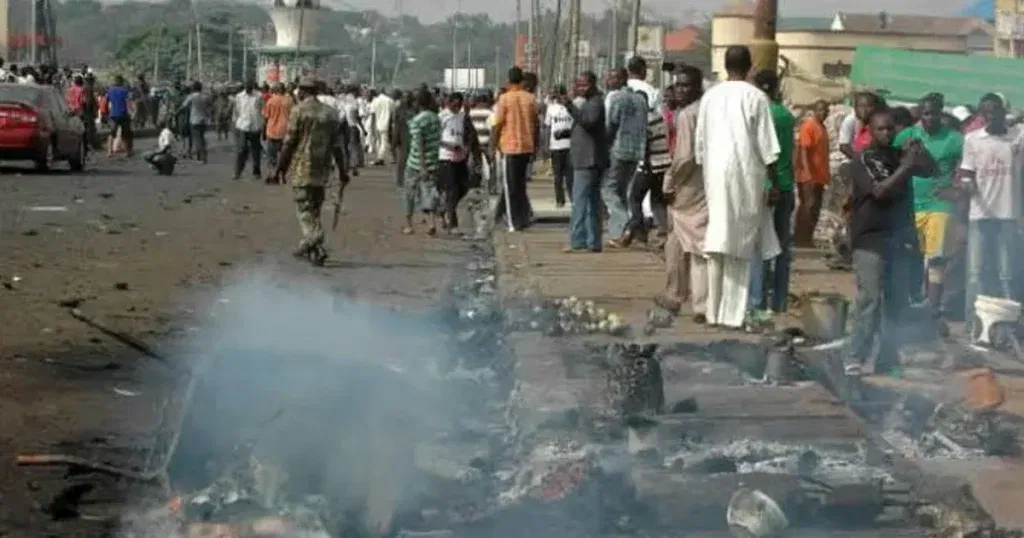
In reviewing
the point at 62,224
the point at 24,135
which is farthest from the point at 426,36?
the point at 62,224

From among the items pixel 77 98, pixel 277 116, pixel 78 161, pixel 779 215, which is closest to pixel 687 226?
pixel 779 215

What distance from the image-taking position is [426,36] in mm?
137750

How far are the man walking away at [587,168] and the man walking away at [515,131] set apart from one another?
173 centimetres

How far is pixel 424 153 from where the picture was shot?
20.6 meters

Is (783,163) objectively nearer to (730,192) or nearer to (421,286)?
(730,192)

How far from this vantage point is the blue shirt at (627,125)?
1783 centimetres

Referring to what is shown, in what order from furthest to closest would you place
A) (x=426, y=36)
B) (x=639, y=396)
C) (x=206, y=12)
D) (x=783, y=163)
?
(x=426, y=36), (x=206, y=12), (x=783, y=163), (x=639, y=396)

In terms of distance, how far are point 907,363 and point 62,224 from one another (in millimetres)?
11756

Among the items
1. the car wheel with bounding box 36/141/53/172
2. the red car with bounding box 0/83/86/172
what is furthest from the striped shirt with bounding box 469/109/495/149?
the car wheel with bounding box 36/141/53/172

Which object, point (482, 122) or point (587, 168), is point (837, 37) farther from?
point (587, 168)

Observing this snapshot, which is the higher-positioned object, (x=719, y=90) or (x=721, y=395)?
(x=719, y=90)

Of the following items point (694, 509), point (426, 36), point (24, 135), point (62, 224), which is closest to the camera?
point (694, 509)

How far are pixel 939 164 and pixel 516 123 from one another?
768 centimetres

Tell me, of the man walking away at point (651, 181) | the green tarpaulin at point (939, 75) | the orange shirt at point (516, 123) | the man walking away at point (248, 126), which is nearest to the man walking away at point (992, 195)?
the man walking away at point (651, 181)
